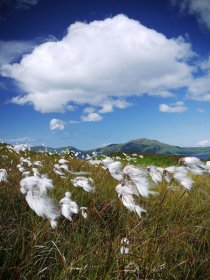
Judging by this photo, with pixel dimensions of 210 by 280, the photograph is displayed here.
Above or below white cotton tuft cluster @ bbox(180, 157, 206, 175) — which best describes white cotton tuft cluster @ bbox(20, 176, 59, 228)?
below

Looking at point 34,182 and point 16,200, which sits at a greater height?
point 34,182

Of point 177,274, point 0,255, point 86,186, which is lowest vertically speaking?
point 177,274

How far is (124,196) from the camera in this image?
9.60 ft

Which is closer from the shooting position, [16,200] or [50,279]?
[50,279]

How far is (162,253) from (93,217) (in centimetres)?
129

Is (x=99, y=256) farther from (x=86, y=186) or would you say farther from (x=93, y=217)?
(x=93, y=217)

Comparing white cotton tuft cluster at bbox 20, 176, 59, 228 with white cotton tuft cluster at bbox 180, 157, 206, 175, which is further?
white cotton tuft cluster at bbox 180, 157, 206, 175

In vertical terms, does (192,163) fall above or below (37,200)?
above

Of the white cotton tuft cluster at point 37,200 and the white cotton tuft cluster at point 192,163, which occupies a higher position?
the white cotton tuft cluster at point 192,163

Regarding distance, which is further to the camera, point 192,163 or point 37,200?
point 192,163

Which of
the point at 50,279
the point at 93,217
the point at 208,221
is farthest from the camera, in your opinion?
the point at 208,221

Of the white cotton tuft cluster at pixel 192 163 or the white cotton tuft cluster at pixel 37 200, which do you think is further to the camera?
the white cotton tuft cluster at pixel 192 163

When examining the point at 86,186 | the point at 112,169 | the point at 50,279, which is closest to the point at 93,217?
the point at 86,186

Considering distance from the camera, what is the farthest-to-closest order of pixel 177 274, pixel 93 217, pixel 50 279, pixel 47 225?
pixel 93 217, pixel 47 225, pixel 177 274, pixel 50 279
